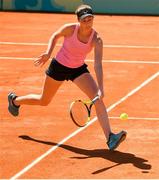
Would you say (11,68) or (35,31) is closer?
(11,68)

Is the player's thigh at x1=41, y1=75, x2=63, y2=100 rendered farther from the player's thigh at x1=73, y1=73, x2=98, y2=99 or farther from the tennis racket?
the tennis racket

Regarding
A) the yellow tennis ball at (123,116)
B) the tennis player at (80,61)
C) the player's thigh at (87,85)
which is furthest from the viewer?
the yellow tennis ball at (123,116)

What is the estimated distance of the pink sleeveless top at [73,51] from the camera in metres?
8.80

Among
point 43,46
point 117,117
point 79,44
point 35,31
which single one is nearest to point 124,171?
point 79,44

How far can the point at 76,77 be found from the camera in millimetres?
9062

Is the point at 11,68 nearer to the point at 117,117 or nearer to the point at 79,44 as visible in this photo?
the point at 117,117

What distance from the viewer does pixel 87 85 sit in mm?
8953

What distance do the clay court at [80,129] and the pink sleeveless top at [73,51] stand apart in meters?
1.25

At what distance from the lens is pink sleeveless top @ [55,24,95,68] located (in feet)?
28.9

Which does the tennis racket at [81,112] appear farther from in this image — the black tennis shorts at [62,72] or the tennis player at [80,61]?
the black tennis shorts at [62,72]

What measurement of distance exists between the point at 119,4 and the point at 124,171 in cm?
2031

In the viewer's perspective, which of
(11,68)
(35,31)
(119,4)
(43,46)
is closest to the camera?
(11,68)

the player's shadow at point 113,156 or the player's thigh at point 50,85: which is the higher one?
the player's thigh at point 50,85

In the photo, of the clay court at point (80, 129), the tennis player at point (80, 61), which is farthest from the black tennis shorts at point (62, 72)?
the clay court at point (80, 129)
